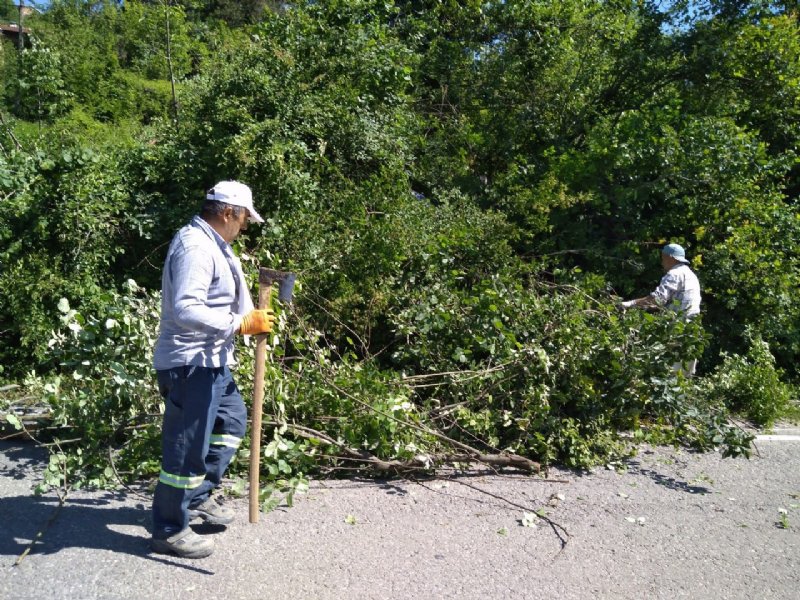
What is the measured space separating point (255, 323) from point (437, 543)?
1671 mm

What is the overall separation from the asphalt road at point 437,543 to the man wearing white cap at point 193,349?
0.89 feet

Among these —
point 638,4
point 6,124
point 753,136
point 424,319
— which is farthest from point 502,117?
point 6,124

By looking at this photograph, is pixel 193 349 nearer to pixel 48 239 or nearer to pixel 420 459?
pixel 420 459

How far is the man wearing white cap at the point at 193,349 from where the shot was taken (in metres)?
3.90

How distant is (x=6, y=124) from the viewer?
27.0 ft

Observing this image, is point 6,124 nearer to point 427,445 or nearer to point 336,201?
point 336,201

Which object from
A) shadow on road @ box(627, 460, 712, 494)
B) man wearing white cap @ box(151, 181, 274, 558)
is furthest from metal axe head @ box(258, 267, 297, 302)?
shadow on road @ box(627, 460, 712, 494)

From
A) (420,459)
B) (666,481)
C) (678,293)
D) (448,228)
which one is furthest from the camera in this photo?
(448,228)

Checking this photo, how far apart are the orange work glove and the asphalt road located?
1.21 meters

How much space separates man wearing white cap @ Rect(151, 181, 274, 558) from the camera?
390cm

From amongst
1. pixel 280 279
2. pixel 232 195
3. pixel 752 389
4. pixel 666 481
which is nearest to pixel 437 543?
pixel 280 279

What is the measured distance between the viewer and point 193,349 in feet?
13.0

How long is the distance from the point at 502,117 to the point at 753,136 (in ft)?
11.0

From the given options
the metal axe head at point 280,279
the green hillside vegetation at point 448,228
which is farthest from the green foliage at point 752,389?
the metal axe head at point 280,279
